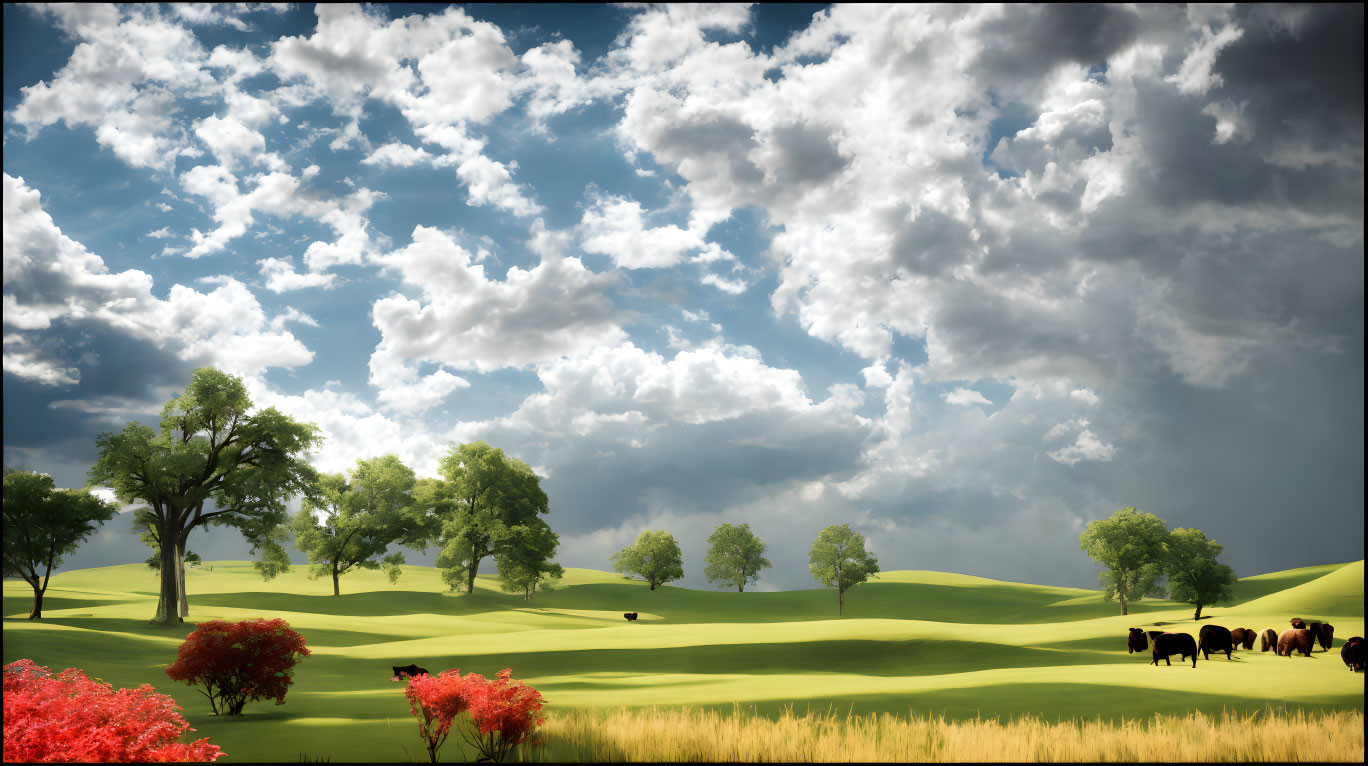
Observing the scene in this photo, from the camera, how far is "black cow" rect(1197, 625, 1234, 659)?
28781 mm

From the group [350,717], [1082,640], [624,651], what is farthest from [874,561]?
[350,717]

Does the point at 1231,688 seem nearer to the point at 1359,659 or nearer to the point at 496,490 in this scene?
the point at 1359,659

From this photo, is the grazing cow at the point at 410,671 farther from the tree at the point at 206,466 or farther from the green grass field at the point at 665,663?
the tree at the point at 206,466

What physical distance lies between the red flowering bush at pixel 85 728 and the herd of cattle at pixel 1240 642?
28.0m

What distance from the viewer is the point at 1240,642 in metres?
31.3

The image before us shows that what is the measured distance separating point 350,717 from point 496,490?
50.0 m

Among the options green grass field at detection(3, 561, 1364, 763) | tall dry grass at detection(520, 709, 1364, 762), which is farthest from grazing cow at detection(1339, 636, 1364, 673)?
tall dry grass at detection(520, 709, 1364, 762)

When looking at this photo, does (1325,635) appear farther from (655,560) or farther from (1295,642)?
(655,560)

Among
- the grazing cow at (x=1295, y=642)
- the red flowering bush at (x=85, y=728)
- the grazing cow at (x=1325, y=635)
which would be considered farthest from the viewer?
the grazing cow at (x=1325, y=635)

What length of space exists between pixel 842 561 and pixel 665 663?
56.4m

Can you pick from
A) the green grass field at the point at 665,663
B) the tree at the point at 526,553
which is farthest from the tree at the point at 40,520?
the tree at the point at 526,553

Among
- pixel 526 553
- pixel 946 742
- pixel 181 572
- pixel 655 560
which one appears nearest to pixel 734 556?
pixel 655 560

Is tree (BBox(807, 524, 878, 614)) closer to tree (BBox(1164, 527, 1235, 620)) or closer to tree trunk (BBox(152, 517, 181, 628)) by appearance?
tree (BBox(1164, 527, 1235, 620))

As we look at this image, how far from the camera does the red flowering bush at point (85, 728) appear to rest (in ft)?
40.1
